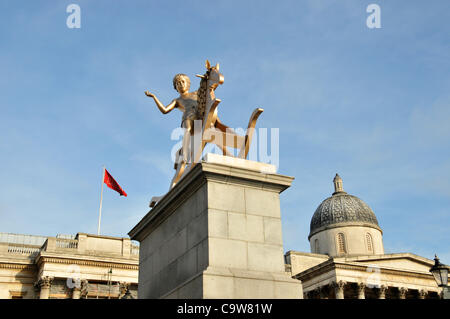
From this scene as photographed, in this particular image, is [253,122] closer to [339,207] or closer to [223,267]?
[223,267]

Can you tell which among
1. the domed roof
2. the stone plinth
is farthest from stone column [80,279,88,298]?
the domed roof

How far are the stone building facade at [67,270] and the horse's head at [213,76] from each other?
104ft

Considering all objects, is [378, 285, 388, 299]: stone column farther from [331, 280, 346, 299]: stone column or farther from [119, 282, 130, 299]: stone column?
[119, 282, 130, 299]: stone column

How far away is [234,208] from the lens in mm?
10055

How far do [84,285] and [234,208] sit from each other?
1375 inches

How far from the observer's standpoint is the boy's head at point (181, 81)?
43.0 feet

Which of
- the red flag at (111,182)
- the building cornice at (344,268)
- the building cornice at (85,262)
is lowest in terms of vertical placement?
the building cornice at (85,262)

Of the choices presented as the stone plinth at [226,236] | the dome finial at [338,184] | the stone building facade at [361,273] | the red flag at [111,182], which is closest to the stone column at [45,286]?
the red flag at [111,182]

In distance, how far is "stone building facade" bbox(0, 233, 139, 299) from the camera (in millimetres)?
41438

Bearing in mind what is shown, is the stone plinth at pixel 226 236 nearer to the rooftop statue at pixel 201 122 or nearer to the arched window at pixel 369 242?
the rooftop statue at pixel 201 122

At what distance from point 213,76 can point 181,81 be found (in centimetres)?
163
